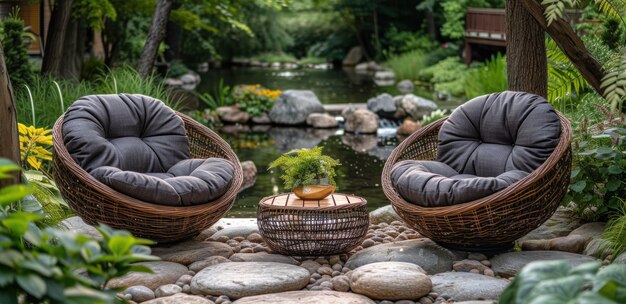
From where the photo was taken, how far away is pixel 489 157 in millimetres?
5914

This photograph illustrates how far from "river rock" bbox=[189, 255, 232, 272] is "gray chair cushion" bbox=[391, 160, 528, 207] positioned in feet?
4.00

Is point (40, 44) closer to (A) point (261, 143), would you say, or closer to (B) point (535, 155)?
(A) point (261, 143)

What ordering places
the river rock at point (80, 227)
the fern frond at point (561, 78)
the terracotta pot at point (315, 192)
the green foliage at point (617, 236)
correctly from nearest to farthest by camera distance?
the green foliage at point (617, 236), the terracotta pot at point (315, 192), the river rock at point (80, 227), the fern frond at point (561, 78)

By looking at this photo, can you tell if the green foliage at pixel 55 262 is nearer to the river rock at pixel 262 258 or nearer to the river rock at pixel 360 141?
the river rock at pixel 262 258

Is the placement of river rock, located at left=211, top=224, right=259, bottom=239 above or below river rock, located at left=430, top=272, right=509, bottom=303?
below

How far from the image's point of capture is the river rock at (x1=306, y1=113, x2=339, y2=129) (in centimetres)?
1662

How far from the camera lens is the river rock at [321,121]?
16.6 metres

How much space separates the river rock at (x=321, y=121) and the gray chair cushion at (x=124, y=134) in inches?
404

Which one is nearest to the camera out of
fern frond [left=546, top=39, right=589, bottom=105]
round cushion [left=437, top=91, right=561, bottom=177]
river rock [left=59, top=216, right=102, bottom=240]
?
round cushion [left=437, top=91, right=561, bottom=177]

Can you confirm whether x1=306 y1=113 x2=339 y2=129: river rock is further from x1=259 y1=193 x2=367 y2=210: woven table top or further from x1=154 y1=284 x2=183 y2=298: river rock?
x1=154 y1=284 x2=183 y2=298: river rock

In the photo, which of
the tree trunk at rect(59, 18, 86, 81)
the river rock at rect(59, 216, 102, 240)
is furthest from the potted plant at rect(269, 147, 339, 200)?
the tree trunk at rect(59, 18, 86, 81)

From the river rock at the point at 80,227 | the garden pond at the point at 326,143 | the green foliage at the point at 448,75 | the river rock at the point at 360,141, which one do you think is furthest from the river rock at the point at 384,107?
the river rock at the point at 80,227

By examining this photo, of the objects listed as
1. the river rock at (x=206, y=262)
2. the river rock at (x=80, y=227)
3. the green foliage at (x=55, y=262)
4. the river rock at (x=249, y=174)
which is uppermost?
the green foliage at (x=55, y=262)

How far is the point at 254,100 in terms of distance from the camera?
56.8ft
